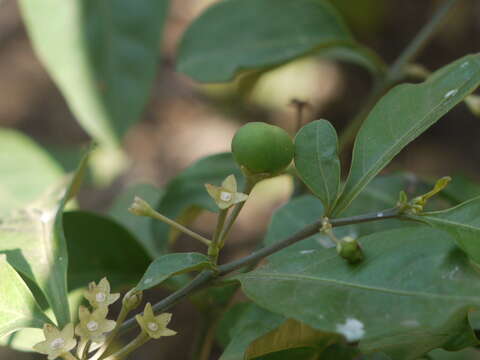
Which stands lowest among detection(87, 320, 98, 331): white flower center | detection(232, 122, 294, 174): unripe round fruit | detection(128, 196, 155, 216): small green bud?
detection(87, 320, 98, 331): white flower center

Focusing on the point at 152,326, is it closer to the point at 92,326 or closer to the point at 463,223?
the point at 92,326

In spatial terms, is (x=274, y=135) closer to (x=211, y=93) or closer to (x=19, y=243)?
(x=19, y=243)

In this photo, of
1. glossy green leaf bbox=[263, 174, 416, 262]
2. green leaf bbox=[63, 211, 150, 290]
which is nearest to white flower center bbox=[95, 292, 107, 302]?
glossy green leaf bbox=[263, 174, 416, 262]

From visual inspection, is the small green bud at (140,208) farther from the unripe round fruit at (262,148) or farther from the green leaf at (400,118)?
the green leaf at (400,118)

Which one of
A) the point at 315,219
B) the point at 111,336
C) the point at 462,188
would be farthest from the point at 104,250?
the point at 462,188

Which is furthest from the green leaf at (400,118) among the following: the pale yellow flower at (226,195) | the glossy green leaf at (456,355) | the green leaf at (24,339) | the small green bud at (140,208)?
the glossy green leaf at (456,355)

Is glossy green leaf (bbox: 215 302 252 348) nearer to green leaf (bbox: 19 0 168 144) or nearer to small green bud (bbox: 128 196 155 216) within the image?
small green bud (bbox: 128 196 155 216)
